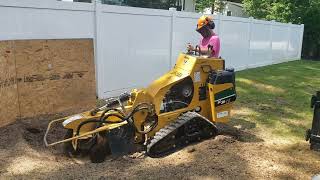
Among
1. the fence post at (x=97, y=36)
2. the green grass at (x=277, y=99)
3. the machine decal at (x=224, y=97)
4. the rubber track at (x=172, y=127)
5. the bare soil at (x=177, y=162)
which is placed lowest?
the green grass at (x=277, y=99)

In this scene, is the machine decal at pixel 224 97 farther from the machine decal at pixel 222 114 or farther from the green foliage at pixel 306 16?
the green foliage at pixel 306 16

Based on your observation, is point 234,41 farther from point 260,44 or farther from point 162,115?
point 162,115

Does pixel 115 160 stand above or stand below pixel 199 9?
below

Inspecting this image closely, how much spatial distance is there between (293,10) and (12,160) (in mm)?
24841

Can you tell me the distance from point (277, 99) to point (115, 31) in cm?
446

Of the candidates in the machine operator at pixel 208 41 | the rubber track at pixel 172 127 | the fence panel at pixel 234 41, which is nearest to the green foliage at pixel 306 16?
the fence panel at pixel 234 41

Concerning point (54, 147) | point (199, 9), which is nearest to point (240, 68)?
point (54, 147)

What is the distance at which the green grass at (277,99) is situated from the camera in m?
8.12

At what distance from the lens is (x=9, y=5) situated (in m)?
→ 7.48

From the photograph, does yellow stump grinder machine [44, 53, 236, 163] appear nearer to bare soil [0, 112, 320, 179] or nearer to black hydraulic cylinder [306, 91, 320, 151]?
bare soil [0, 112, 320, 179]

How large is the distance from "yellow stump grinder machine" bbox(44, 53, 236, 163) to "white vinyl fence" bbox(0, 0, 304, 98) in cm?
250

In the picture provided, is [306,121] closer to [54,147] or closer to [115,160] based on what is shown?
[115,160]

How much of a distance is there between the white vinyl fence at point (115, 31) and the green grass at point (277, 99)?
7.07 feet

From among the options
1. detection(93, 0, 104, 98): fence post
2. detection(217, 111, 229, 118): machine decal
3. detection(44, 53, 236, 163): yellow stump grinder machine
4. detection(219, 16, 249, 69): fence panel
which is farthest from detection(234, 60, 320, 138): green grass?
detection(93, 0, 104, 98): fence post
